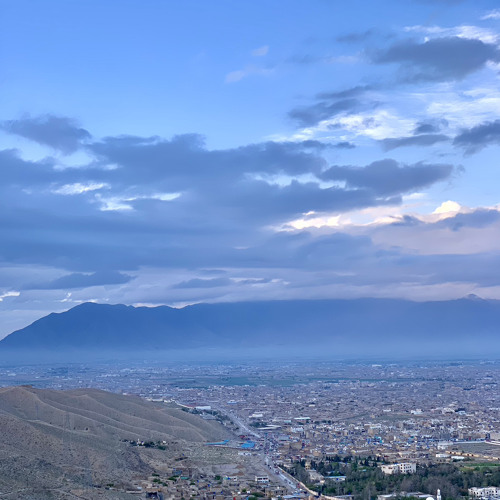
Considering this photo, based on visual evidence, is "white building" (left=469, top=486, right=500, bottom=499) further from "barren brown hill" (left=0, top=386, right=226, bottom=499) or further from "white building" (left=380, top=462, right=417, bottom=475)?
"barren brown hill" (left=0, top=386, right=226, bottom=499)

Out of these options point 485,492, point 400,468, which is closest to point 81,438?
point 400,468

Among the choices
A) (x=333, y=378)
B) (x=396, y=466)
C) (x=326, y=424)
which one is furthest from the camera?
(x=333, y=378)

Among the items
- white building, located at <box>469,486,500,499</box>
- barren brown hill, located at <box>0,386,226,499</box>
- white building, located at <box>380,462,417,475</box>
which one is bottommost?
white building, located at <box>469,486,500,499</box>

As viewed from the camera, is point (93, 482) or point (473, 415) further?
point (473, 415)

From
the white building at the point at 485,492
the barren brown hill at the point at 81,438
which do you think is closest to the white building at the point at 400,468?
the white building at the point at 485,492

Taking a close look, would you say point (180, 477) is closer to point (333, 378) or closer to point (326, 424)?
point (326, 424)

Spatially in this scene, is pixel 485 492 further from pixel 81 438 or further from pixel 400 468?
pixel 81 438

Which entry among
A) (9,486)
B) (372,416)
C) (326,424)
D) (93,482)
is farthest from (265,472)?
(372,416)

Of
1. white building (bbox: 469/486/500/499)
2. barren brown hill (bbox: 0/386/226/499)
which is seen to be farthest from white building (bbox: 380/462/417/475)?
barren brown hill (bbox: 0/386/226/499)
